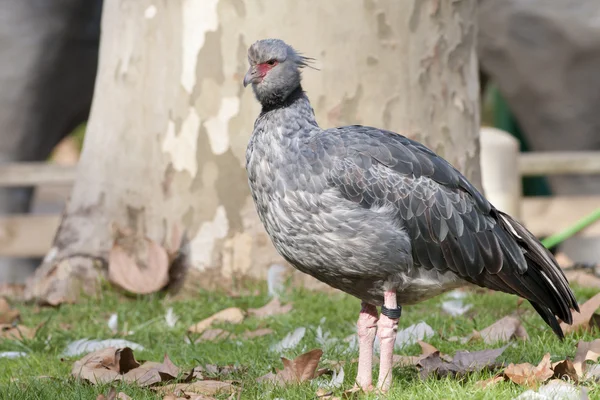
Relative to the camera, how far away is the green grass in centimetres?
397

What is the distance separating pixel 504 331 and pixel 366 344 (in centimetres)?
110

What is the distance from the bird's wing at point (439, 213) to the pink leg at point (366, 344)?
1.14 feet

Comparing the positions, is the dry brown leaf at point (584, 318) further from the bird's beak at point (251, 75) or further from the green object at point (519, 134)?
the green object at point (519, 134)

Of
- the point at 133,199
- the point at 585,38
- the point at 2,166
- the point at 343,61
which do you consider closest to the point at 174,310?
the point at 133,199

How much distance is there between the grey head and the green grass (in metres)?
1.26

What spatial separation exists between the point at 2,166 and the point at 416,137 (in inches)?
220

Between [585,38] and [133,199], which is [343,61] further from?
[585,38]

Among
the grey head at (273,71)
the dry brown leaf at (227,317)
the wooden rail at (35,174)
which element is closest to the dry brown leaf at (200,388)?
the grey head at (273,71)

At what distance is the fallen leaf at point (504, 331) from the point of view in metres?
4.88

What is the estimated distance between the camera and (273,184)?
4.08 metres

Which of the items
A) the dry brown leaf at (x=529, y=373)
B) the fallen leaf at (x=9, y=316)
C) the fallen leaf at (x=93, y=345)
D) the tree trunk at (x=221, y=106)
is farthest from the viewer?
the tree trunk at (x=221, y=106)

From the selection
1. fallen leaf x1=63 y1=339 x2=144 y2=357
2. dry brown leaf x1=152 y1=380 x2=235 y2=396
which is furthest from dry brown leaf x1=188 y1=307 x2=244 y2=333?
dry brown leaf x1=152 y1=380 x2=235 y2=396

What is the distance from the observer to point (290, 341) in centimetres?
512

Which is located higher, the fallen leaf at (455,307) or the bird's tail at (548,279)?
the bird's tail at (548,279)
